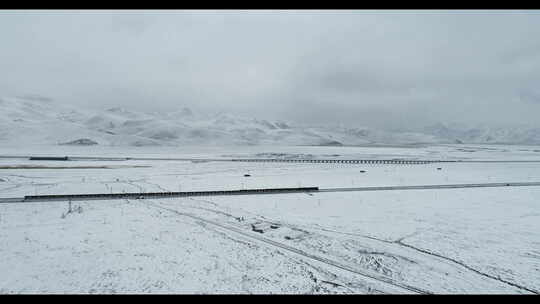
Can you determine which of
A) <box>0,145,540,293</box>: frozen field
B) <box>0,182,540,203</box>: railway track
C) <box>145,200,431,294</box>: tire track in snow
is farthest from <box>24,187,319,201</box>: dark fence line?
<box>145,200,431,294</box>: tire track in snow

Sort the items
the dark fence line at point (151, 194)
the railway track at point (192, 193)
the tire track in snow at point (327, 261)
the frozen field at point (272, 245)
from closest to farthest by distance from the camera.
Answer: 1. the tire track in snow at point (327, 261)
2. the frozen field at point (272, 245)
3. the railway track at point (192, 193)
4. the dark fence line at point (151, 194)

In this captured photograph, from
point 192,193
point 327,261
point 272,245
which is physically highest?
point 192,193

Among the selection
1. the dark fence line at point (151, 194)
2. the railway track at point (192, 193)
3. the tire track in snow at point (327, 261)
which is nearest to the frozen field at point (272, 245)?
the tire track in snow at point (327, 261)

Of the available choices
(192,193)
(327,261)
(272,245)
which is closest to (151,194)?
(192,193)

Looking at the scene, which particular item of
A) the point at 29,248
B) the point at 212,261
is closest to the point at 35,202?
the point at 29,248

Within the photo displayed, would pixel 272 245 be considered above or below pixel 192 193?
below

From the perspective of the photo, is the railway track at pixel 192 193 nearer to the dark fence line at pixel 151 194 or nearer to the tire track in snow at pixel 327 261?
the dark fence line at pixel 151 194

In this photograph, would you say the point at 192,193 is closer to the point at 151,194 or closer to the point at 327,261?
the point at 151,194

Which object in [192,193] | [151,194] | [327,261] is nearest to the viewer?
[327,261]

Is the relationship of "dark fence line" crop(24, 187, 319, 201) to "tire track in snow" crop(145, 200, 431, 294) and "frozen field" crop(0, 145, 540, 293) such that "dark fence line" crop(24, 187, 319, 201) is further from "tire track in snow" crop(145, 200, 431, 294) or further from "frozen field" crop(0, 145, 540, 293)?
"tire track in snow" crop(145, 200, 431, 294)

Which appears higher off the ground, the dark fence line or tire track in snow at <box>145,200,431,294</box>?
the dark fence line

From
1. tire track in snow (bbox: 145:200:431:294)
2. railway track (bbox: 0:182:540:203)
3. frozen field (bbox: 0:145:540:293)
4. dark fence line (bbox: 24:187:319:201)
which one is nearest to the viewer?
tire track in snow (bbox: 145:200:431:294)
